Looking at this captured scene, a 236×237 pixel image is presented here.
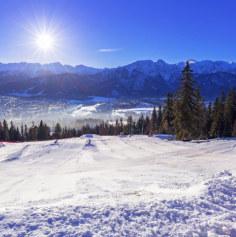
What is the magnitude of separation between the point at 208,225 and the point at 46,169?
11.5m

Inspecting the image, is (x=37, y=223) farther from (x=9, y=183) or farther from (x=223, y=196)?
(x=9, y=183)

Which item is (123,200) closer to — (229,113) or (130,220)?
(130,220)

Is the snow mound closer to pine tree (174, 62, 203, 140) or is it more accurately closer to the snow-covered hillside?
the snow-covered hillside

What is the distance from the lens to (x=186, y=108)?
37.7 m

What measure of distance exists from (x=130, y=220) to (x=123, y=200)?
1.31 m

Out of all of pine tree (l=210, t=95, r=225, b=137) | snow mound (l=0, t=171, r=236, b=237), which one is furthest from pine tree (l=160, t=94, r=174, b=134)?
snow mound (l=0, t=171, r=236, b=237)

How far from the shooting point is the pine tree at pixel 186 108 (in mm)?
37688

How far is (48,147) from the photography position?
937 inches

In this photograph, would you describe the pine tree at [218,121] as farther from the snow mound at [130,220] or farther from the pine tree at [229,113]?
the snow mound at [130,220]

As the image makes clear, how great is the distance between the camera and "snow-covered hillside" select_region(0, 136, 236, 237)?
20.9ft

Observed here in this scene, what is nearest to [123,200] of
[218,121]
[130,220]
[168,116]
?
[130,220]

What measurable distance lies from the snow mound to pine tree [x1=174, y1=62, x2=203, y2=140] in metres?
30.3

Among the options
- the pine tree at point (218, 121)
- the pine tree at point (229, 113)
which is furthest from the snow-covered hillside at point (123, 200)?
the pine tree at point (229, 113)

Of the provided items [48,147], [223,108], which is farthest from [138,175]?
[223,108]
